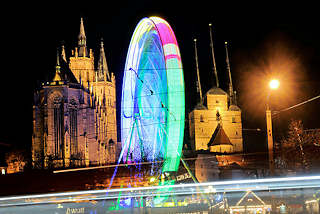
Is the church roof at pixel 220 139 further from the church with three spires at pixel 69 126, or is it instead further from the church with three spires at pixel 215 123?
the church with three spires at pixel 69 126

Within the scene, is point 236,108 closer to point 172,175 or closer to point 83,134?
point 83,134

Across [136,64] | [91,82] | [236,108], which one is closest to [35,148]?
[91,82]

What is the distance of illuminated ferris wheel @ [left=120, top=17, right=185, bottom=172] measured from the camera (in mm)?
17656

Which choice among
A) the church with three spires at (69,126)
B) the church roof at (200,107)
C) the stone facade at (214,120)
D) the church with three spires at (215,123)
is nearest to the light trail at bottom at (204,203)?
the church with three spires at (69,126)

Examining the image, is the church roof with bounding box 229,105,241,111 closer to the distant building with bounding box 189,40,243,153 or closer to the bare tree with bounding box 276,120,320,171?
the distant building with bounding box 189,40,243,153

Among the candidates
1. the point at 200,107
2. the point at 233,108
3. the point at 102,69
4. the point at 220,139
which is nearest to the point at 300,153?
the point at 220,139

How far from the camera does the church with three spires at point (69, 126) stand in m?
71.7

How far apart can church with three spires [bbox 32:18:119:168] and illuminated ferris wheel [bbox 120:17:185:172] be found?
45.4m

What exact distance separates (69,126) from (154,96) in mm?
56075

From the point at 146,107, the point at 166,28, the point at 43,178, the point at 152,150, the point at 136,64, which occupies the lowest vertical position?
the point at 43,178

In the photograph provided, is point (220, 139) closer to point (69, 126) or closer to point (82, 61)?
point (69, 126)

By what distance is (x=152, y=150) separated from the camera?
845 inches

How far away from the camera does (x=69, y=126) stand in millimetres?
73938

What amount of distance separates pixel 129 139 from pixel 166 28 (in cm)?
637
